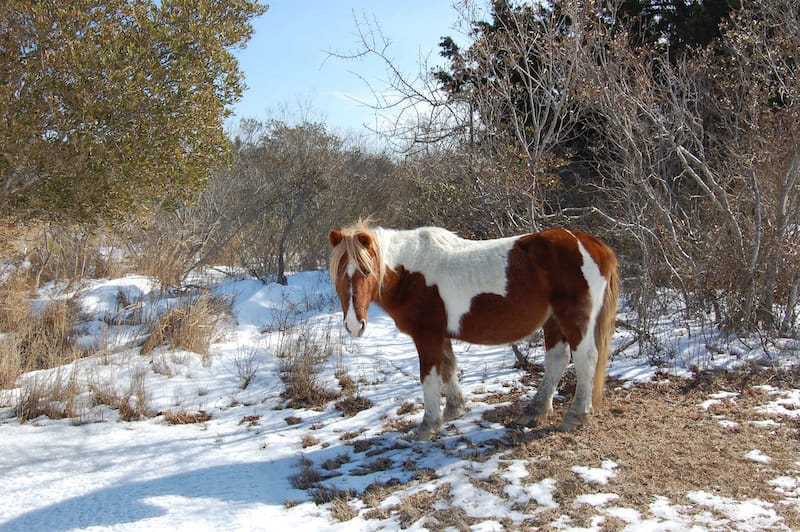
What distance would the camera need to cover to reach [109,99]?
14.3 ft

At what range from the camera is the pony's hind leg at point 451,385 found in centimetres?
466

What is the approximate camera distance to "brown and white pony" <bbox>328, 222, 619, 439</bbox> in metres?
4.28

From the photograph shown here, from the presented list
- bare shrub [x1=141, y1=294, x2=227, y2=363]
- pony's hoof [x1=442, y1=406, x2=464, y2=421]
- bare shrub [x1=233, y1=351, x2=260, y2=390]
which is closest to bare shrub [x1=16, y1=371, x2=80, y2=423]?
bare shrub [x1=141, y1=294, x2=227, y2=363]

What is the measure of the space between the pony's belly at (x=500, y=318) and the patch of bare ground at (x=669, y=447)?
0.77 m

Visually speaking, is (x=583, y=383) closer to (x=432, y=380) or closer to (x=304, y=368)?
(x=432, y=380)

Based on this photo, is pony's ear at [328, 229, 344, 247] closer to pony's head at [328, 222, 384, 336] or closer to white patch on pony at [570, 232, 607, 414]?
pony's head at [328, 222, 384, 336]

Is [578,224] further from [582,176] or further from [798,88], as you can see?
[798,88]

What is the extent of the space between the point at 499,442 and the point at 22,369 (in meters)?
5.11

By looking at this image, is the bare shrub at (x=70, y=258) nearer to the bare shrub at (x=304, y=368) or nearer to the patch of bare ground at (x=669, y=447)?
the bare shrub at (x=304, y=368)

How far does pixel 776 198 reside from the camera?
671cm

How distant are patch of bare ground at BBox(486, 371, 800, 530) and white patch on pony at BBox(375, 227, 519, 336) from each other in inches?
43.4

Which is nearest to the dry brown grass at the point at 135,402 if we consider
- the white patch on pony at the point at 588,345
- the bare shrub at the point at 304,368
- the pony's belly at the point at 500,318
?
the bare shrub at the point at 304,368

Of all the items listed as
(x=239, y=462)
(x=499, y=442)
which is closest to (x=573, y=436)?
(x=499, y=442)

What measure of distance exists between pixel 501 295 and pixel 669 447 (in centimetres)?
156
